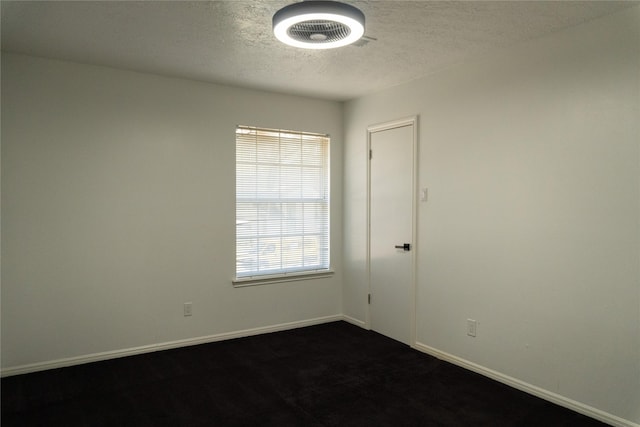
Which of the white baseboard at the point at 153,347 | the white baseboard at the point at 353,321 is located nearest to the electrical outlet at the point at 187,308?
the white baseboard at the point at 153,347

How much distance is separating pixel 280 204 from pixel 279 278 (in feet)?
2.57

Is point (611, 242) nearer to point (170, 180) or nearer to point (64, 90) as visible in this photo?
point (170, 180)

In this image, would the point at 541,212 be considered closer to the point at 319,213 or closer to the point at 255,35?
the point at 255,35

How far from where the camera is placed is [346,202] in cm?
493

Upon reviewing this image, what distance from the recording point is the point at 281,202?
4598 millimetres

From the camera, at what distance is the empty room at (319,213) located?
264 centimetres

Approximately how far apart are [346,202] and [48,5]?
3260mm

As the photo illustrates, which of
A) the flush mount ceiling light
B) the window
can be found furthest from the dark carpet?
the flush mount ceiling light

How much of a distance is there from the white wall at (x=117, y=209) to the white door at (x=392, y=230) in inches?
41.0

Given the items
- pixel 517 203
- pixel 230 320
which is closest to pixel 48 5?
pixel 230 320

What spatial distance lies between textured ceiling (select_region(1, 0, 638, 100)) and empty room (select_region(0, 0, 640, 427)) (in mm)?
23

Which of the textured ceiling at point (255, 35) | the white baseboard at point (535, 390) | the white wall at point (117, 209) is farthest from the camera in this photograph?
the white wall at point (117, 209)

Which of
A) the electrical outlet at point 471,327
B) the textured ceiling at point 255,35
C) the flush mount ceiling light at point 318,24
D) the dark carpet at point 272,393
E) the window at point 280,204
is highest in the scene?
the textured ceiling at point 255,35

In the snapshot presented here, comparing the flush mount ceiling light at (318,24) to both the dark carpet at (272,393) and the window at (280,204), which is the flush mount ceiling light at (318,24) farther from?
the dark carpet at (272,393)
